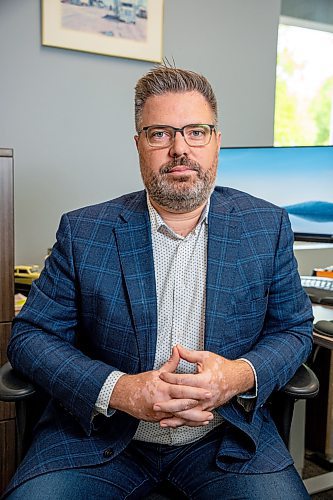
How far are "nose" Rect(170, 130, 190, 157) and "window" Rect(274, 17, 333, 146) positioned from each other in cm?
167

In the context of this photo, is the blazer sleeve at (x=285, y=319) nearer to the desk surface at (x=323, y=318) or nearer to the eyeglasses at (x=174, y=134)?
the desk surface at (x=323, y=318)

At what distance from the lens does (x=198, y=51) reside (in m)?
2.54

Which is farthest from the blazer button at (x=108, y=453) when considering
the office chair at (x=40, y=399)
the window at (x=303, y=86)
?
the window at (x=303, y=86)

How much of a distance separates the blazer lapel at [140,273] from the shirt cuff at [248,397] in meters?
0.21

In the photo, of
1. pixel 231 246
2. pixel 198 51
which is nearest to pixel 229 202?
pixel 231 246

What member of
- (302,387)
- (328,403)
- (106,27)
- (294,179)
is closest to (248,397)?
(302,387)

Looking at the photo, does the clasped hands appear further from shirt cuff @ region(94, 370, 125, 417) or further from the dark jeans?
the dark jeans

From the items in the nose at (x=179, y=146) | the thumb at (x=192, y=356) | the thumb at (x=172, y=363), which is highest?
the nose at (x=179, y=146)

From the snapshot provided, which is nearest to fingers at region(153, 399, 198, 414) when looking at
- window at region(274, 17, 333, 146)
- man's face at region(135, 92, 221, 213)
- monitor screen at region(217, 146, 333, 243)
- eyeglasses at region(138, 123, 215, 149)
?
man's face at region(135, 92, 221, 213)

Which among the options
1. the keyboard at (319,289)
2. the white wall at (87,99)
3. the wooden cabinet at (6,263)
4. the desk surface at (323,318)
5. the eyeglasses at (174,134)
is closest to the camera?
the eyeglasses at (174,134)

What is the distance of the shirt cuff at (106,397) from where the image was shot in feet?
3.94

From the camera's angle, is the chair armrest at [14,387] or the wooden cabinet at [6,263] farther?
the wooden cabinet at [6,263]

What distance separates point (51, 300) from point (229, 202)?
1.66 ft

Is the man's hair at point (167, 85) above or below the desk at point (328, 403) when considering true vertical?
above
